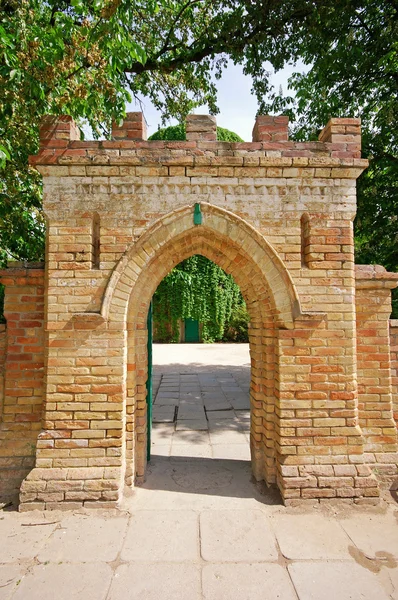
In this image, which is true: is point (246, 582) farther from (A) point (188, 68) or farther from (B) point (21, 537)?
(A) point (188, 68)

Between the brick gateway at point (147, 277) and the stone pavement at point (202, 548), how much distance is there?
0.31 m

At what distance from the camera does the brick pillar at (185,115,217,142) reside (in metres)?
→ 3.46

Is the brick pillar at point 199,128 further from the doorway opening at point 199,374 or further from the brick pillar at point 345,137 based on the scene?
the doorway opening at point 199,374

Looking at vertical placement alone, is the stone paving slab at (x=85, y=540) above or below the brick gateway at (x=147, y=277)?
below

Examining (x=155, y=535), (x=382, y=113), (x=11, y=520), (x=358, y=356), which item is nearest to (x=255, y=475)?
(x=155, y=535)

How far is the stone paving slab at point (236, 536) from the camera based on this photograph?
8.46 feet

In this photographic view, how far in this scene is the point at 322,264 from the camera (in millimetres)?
3416

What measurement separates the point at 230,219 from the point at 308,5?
473 centimetres

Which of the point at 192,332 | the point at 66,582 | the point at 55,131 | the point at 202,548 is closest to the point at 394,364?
the point at 202,548

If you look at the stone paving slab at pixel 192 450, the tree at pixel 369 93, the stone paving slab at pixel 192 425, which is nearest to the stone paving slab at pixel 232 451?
the stone paving slab at pixel 192 450

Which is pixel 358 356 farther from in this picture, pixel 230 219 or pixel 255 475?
pixel 230 219

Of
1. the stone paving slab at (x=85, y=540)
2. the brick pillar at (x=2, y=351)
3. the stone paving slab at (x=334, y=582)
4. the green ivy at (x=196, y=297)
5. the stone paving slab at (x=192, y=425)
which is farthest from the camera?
the green ivy at (x=196, y=297)

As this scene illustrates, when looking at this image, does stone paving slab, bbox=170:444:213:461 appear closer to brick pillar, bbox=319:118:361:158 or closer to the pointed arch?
the pointed arch

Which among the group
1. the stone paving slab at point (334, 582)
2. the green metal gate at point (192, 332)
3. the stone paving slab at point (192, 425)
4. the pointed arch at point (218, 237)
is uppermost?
the pointed arch at point (218, 237)
